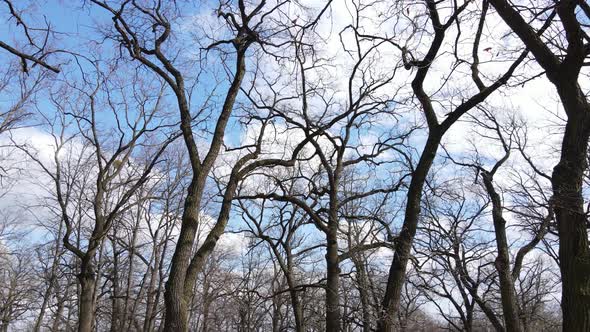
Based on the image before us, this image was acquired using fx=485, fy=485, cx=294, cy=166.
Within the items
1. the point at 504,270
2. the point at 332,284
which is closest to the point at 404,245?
the point at 332,284

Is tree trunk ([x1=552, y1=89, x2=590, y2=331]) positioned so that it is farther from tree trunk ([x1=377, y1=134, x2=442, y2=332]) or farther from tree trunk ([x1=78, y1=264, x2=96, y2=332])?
tree trunk ([x1=78, y1=264, x2=96, y2=332])

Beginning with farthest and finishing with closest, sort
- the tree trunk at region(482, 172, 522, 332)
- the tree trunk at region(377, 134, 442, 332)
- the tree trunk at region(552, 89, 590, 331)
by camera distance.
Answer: the tree trunk at region(482, 172, 522, 332), the tree trunk at region(377, 134, 442, 332), the tree trunk at region(552, 89, 590, 331)

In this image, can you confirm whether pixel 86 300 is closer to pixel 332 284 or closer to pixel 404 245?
pixel 332 284

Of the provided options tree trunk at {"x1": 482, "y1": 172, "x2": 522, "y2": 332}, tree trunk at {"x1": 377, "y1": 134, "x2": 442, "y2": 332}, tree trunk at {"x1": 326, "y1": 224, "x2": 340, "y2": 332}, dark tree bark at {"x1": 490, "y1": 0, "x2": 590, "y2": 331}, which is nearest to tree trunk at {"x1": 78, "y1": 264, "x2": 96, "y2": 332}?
tree trunk at {"x1": 326, "y1": 224, "x2": 340, "y2": 332}

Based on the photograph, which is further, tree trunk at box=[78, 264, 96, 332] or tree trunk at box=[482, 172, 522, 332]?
tree trunk at box=[78, 264, 96, 332]

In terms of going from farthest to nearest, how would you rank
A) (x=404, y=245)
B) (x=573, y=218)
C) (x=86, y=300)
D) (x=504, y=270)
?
(x=86, y=300), (x=504, y=270), (x=404, y=245), (x=573, y=218)

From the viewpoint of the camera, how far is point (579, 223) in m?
5.88

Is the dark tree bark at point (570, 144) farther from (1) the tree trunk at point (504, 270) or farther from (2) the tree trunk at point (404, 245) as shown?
(1) the tree trunk at point (504, 270)

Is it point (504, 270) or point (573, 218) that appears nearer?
point (573, 218)

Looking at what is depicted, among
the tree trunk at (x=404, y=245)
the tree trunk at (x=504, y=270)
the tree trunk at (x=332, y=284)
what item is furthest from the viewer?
the tree trunk at (x=504, y=270)

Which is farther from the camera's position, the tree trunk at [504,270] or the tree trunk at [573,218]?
the tree trunk at [504,270]

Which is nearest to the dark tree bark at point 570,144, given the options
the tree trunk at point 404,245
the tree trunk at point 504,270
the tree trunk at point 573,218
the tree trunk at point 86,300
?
the tree trunk at point 573,218

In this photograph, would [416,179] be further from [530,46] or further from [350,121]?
[350,121]

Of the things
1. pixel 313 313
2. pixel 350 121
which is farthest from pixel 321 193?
pixel 313 313
